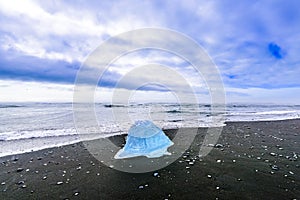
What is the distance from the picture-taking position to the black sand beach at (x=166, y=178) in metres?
4.06

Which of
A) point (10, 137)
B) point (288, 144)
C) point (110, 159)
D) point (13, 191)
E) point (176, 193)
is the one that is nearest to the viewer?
point (176, 193)

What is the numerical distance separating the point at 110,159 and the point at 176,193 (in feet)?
9.98

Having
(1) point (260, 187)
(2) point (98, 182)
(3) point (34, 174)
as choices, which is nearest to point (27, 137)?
(3) point (34, 174)

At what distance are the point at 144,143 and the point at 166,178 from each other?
2278 mm

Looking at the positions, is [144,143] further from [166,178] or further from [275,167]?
[275,167]

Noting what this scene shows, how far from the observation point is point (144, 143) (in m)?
6.98

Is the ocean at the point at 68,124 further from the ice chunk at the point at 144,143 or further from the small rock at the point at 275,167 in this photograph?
the small rock at the point at 275,167

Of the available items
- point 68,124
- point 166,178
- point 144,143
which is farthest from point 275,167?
point 68,124

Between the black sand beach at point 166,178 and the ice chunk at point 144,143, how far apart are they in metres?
0.97

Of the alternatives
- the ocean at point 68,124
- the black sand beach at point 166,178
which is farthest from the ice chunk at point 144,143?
the ocean at point 68,124

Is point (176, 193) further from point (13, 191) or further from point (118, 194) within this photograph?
point (13, 191)

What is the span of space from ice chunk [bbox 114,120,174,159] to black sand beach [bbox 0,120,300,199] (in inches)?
38.3

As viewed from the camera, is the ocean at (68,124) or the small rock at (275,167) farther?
the ocean at (68,124)

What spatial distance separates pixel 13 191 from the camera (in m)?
4.33
